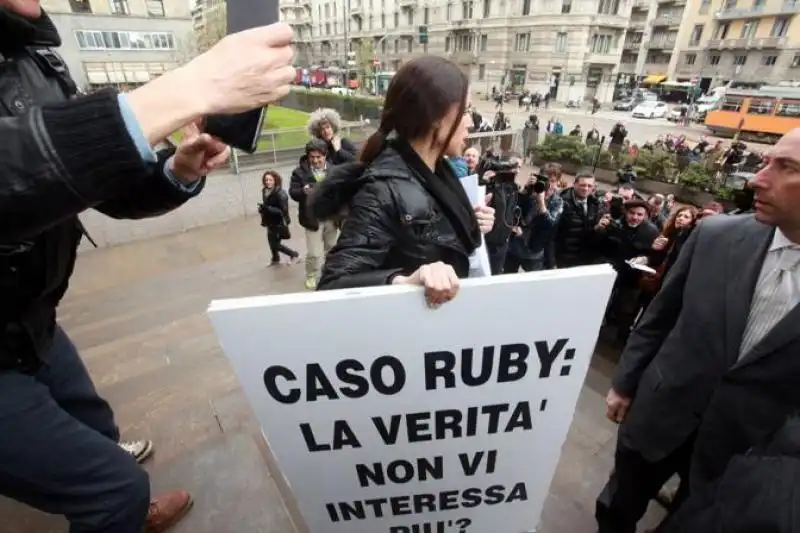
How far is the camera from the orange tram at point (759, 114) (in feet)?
60.2

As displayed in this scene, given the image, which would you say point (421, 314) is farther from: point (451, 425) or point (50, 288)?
point (50, 288)

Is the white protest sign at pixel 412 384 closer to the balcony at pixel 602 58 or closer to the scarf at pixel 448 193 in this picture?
the scarf at pixel 448 193

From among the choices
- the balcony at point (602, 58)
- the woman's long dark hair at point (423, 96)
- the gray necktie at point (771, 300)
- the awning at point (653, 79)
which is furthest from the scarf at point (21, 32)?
the awning at point (653, 79)

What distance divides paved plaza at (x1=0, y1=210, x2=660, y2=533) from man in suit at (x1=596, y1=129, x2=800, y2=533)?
2.56ft

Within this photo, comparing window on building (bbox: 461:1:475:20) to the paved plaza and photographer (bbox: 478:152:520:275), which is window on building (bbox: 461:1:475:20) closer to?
the paved plaza

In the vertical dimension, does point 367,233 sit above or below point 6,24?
below

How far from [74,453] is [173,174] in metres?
0.86

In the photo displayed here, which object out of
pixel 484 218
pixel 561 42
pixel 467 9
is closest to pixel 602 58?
pixel 561 42

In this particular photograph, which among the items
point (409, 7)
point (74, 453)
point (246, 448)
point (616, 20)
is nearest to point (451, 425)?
point (74, 453)

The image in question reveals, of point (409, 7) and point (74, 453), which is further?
point (409, 7)

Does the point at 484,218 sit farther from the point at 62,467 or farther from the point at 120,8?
the point at 120,8

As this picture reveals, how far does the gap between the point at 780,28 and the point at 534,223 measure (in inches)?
1749

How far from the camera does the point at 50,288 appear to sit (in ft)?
3.80

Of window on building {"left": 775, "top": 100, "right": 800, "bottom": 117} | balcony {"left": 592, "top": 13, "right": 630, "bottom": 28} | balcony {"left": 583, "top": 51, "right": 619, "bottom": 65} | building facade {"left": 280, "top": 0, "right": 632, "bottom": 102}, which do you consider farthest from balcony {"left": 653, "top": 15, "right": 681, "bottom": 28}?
window on building {"left": 775, "top": 100, "right": 800, "bottom": 117}
